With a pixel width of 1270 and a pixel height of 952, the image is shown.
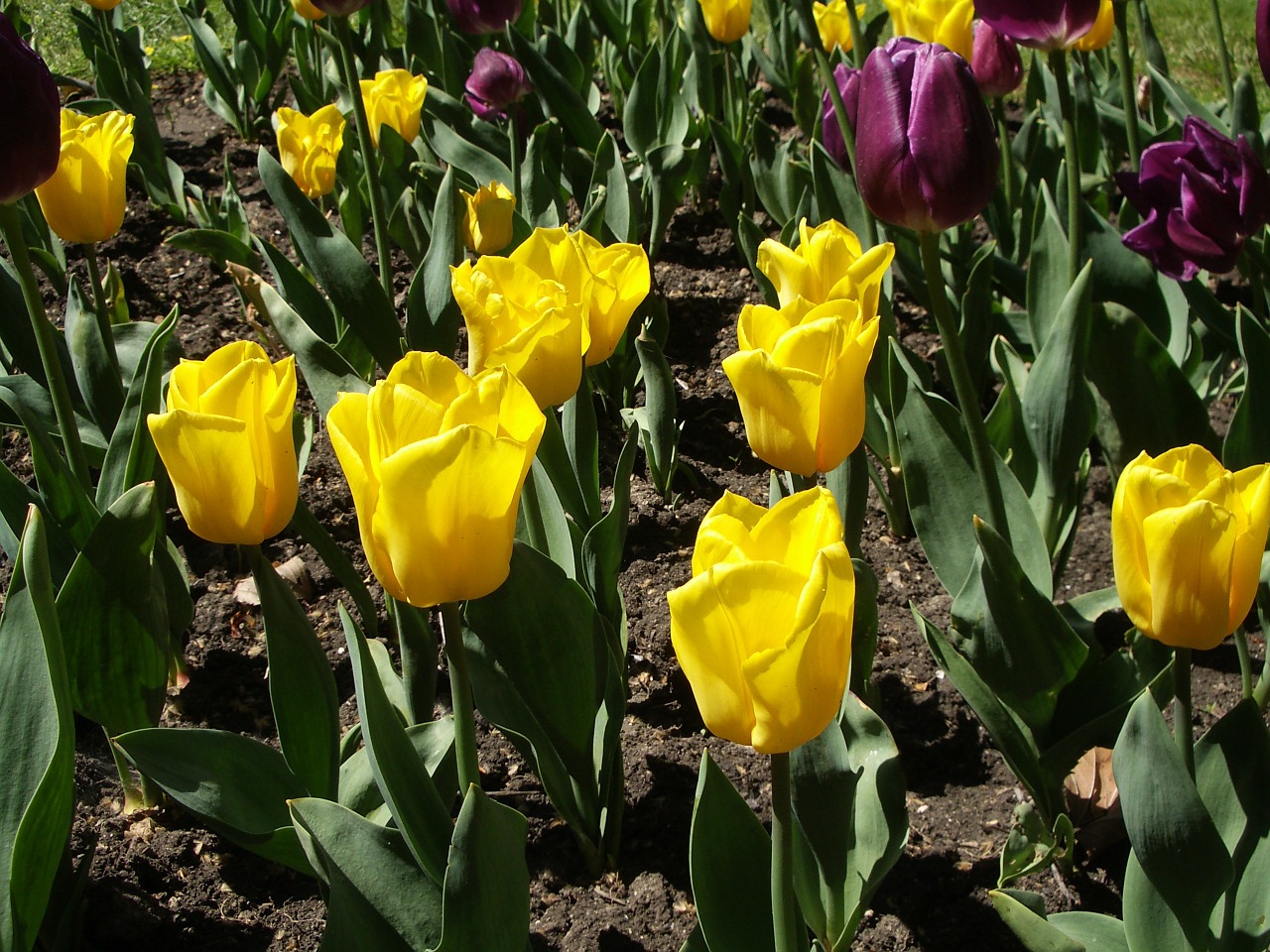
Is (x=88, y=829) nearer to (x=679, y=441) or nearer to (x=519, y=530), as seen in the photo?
(x=519, y=530)

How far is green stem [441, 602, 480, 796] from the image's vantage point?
0.96 m

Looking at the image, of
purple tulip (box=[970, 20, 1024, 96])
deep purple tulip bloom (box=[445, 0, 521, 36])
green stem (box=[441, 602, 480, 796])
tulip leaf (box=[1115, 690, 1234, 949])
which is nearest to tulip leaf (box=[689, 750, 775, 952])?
green stem (box=[441, 602, 480, 796])

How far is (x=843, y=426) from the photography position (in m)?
1.11

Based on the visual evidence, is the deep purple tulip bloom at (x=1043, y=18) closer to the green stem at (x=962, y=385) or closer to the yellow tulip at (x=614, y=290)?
the green stem at (x=962, y=385)

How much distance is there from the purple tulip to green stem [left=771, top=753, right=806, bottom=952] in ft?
6.13

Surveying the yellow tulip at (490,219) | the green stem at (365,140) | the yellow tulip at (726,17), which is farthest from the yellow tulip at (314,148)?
the yellow tulip at (726,17)

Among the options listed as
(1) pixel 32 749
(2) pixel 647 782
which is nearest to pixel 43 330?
(1) pixel 32 749

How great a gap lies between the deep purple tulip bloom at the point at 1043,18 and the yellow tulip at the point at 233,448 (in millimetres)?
1004

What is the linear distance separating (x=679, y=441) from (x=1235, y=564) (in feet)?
4.92

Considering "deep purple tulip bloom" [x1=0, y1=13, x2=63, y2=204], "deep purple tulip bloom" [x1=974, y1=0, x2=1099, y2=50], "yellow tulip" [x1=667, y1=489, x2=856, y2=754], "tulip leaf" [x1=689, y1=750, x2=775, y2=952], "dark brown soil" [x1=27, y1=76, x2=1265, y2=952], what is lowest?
"dark brown soil" [x1=27, y1=76, x2=1265, y2=952]

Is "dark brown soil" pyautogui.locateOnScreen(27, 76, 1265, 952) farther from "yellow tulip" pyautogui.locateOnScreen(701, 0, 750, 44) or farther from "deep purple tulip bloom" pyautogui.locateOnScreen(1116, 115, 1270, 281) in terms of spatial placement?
"yellow tulip" pyautogui.locateOnScreen(701, 0, 750, 44)

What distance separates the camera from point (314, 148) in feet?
8.16

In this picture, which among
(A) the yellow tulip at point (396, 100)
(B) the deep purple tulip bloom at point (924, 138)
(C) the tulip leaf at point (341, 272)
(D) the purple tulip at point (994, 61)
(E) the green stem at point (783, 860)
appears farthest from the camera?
(A) the yellow tulip at point (396, 100)

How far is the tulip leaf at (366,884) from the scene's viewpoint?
3.26ft
